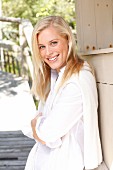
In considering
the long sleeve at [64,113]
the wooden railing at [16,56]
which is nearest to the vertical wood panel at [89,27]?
the long sleeve at [64,113]

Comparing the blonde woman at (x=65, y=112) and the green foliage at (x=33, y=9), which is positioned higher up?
the green foliage at (x=33, y=9)

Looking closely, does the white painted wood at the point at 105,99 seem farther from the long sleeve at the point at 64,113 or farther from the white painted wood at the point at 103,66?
the long sleeve at the point at 64,113

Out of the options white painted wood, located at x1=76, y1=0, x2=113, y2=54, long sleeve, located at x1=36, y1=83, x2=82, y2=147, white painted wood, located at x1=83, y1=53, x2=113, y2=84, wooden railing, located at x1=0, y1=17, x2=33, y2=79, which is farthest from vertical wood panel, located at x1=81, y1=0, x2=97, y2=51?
wooden railing, located at x1=0, y1=17, x2=33, y2=79

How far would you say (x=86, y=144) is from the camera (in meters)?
1.38

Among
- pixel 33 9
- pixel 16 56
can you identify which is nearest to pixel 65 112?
pixel 16 56

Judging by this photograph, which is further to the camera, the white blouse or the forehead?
the forehead

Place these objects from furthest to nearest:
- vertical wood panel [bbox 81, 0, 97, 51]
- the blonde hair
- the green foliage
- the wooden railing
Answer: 1. the green foliage
2. the wooden railing
3. vertical wood panel [bbox 81, 0, 97, 51]
4. the blonde hair

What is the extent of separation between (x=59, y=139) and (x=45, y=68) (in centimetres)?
40

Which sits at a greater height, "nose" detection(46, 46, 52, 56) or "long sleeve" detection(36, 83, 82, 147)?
"nose" detection(46, 46, 52, 56)

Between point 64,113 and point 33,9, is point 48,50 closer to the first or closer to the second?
point 64,113

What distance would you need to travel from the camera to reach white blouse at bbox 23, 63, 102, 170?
1.37 metres

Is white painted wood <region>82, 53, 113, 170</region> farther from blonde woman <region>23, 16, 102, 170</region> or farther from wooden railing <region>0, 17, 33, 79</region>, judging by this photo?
wooden railing <region>0, 17, 33, 79</region>

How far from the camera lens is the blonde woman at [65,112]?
1.37 meters

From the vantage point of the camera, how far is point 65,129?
1.38 m
